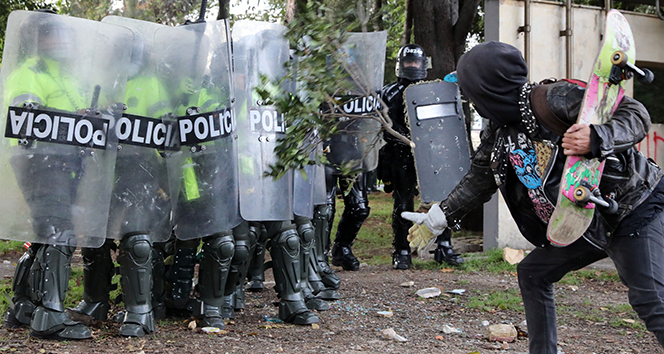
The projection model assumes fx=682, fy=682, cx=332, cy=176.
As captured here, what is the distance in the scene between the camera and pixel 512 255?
24.6 ft

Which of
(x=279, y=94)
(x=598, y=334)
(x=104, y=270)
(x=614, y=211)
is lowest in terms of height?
(x=598, y=334)

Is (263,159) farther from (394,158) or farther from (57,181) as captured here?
(394,158)

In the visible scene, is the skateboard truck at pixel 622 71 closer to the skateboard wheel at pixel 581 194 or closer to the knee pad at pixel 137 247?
the skateboard wheel at pixel 581 194

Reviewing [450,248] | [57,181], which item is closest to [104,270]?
[57,181]

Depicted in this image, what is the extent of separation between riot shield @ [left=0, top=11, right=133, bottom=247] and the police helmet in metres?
3.68

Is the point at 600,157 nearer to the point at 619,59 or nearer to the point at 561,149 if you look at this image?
the point at 561,149

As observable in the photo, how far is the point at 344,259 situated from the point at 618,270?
14.6 feet

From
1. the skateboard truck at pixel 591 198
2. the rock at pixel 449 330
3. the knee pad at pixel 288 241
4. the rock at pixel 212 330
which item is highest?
the skateboard truck at pixel 591 198

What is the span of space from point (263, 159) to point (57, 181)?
3.98ft

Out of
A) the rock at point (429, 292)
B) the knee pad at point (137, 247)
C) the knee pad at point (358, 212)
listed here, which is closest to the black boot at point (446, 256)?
the knee pad at point (358, 212)

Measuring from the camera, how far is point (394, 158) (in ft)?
23.6

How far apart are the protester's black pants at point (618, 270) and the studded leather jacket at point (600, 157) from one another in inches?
3.2

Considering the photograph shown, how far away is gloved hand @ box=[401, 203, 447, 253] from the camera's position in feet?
10.7

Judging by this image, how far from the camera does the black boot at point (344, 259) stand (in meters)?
7.10
